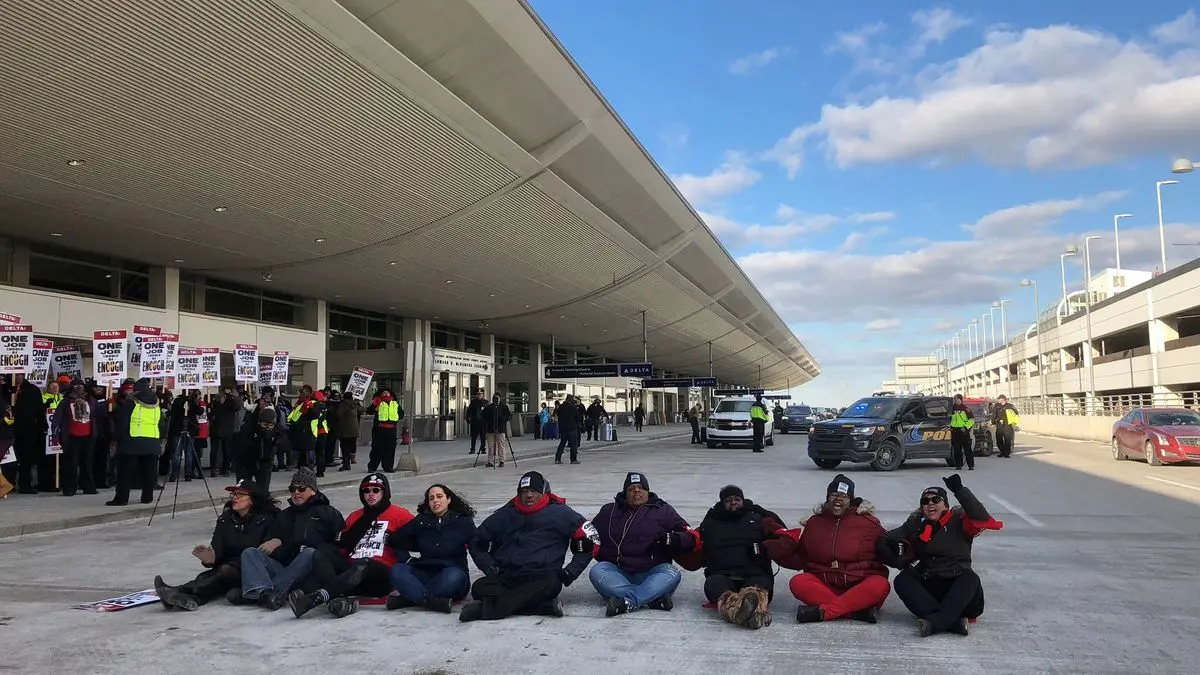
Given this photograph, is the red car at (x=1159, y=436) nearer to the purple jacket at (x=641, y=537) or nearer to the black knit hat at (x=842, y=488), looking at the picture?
the black knit hat at (x=842, y=488)

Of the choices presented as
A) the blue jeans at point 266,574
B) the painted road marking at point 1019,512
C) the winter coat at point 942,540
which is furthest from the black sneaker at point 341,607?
the painted road marking at point 1019,512

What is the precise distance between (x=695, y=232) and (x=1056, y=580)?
24141 millimetres

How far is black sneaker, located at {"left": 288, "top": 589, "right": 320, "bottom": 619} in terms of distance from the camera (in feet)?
20.7

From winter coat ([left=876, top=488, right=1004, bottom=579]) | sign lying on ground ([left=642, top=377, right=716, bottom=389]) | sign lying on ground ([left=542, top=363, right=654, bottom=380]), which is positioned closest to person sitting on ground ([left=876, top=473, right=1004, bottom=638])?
winter coat ([left=876, top=488, right=1004, bottom=579])

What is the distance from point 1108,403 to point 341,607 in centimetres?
5308

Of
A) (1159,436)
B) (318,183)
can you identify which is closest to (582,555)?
(318,183)

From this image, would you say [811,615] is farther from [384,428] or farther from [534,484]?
[384,428]

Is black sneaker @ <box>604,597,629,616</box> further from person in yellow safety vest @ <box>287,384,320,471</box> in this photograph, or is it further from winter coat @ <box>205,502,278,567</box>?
person in yellow safety vest @ <box>287,384,320,471</box>

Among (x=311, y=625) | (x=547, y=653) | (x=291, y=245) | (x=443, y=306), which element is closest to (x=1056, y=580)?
(x=547, y=653)

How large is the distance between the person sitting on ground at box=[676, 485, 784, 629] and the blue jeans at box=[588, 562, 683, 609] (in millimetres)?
292

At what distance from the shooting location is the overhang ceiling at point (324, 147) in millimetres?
11398

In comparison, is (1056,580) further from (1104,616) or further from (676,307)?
(676,307)

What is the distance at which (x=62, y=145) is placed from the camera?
13.5m

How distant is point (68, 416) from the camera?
14.1 metres
